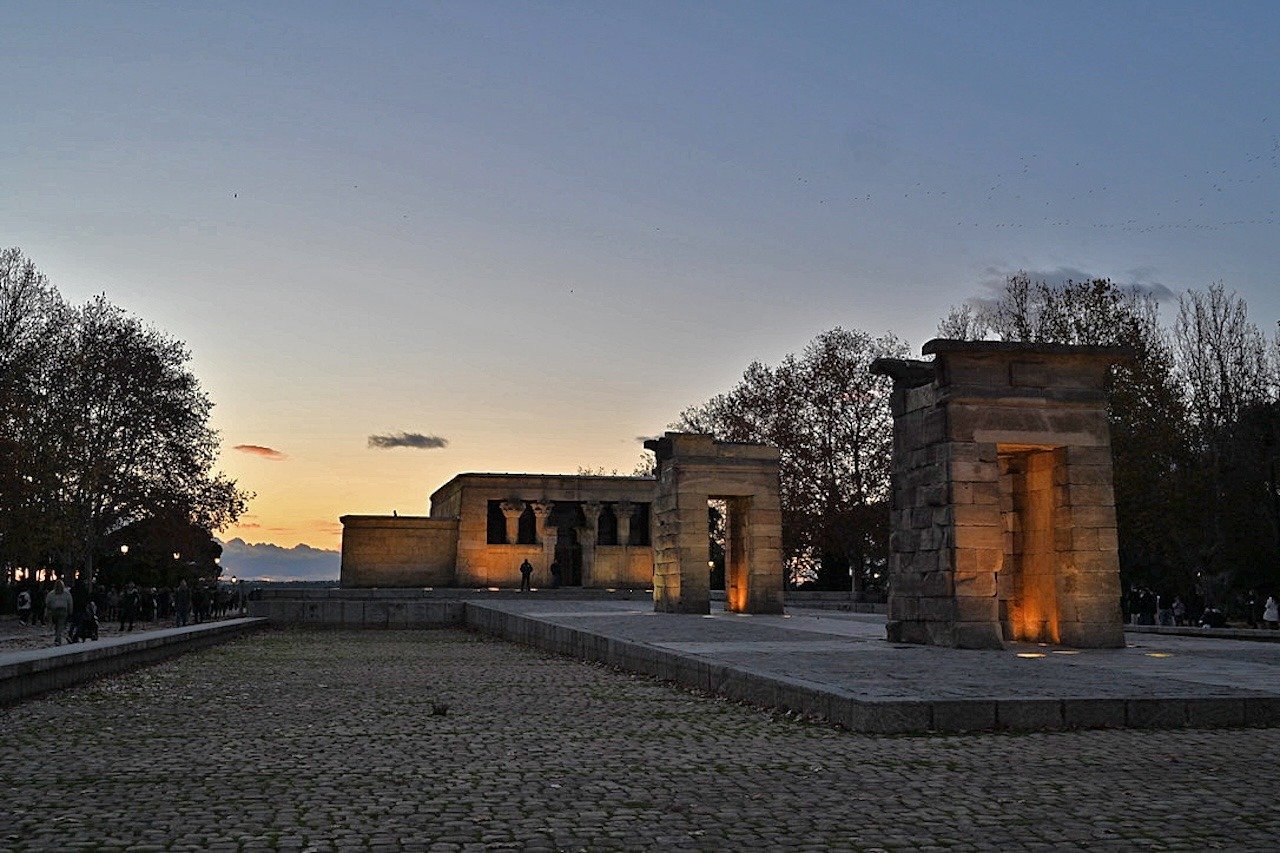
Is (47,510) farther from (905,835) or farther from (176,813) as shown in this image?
(905,835)

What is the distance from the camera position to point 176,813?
24.3 ft

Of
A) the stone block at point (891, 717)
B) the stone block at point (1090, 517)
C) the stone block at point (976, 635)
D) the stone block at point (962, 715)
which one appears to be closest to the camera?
the stone block at point (891, 717)

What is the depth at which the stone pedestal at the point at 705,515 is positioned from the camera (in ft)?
106

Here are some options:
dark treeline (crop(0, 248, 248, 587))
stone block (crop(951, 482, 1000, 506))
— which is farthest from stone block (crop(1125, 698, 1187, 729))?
dark treeline (crop(0, 248, 248, 587))

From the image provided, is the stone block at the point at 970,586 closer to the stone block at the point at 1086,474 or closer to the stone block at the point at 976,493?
the stone block at the point at 976,493

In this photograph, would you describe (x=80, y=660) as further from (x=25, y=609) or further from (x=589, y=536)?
(x=589, y=536)

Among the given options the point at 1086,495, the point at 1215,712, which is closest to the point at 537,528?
the point at 1086,495

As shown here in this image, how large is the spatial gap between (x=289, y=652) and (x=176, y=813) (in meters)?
19.3

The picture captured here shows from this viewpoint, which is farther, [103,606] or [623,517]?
[623,517]

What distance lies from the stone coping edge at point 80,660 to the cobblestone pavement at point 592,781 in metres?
0.84

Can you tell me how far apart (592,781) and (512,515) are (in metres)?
48.1

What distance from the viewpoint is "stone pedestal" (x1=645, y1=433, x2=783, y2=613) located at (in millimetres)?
32312

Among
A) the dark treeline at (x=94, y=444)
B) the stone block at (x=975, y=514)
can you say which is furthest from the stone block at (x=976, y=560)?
the dark treeline at (x=94, y=444)

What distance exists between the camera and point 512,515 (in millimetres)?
56281
